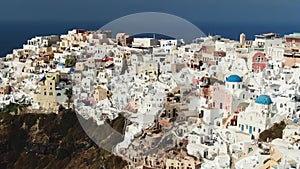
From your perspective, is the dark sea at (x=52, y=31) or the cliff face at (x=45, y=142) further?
the dark sea at (x=52, y=31)

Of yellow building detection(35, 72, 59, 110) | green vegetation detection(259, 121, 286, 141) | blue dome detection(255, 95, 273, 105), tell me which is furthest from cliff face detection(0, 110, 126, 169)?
green vegetation detection(259, 121, 286, 141)

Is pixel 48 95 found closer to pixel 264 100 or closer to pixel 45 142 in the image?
pixel 45 142

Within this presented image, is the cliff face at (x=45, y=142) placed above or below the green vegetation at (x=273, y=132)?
below

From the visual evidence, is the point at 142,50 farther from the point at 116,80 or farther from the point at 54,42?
the point at 54,42

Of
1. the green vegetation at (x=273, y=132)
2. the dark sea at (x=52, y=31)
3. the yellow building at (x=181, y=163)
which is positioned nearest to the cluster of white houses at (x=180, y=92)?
the yellow building at (x=181, y=163)

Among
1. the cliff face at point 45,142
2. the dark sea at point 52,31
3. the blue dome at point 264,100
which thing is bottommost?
the cliff face at point 45,142

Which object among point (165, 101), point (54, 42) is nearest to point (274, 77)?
point (165, 101)

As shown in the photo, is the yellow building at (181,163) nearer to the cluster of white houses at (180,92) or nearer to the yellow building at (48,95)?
the cluster of white houses at (180,92)

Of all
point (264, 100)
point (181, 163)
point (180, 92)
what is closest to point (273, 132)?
point (264, 100)

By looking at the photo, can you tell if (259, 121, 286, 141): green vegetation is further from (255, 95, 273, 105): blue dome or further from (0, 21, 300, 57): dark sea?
(0, 21, 300, 57): dark sea
